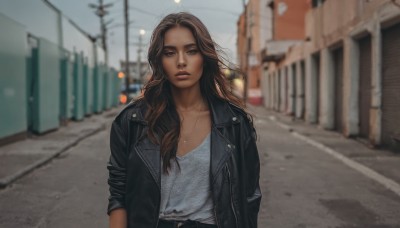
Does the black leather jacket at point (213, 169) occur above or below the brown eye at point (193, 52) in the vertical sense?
below

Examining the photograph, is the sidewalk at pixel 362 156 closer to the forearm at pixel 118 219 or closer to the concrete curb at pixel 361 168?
the concrete curb at pixel 361 168

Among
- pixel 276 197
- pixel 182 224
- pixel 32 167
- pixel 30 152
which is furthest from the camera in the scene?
pixel 30 152

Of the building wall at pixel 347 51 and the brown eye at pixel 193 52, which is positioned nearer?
the brown eye at pixel 193 52

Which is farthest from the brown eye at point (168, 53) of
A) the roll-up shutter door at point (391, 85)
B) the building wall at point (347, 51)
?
the roll-up shutter door at point (391, 85)

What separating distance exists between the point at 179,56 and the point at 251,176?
63 cm

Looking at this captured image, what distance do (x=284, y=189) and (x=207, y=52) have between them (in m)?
5.81

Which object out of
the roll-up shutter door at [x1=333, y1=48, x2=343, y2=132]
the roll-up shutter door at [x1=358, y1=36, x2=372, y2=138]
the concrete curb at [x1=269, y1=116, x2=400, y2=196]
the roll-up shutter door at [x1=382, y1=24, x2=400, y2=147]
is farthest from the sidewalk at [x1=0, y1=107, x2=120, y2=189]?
the roll-up shutter door at [x1=333, y1=48, x2=343, y2=132]

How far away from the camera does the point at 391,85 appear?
12.6 m

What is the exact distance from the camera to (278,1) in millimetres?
40281

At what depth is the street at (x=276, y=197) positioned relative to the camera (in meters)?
5.89

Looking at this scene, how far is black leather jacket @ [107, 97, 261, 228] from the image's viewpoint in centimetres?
205

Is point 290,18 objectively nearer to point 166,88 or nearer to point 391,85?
point 391,85

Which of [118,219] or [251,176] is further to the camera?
[251,176]

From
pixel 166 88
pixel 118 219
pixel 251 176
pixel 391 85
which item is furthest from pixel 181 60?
pixel 391 85
